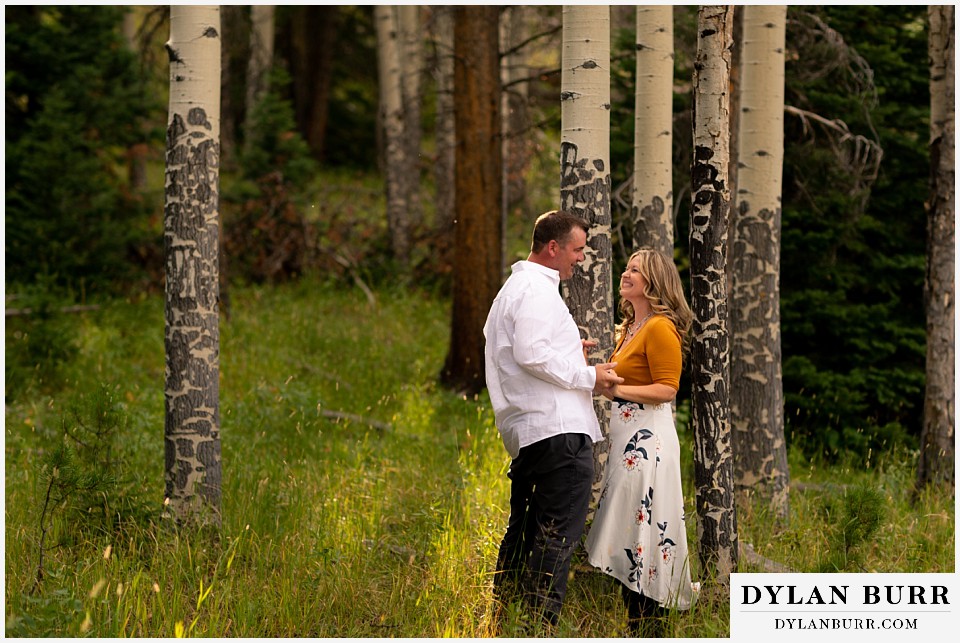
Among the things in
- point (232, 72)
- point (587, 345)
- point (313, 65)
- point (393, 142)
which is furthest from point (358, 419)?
point (232, 72)

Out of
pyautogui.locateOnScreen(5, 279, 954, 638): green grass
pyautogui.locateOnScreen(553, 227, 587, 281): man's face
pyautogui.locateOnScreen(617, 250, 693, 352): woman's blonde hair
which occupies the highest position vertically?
pyautogui.locateOnScreen(553, 227, 587, 281): man's face

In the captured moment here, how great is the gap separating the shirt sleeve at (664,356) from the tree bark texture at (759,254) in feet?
8.50

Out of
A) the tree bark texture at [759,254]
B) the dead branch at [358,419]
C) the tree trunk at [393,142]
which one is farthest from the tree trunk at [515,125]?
the tree bark texture at [759,254]

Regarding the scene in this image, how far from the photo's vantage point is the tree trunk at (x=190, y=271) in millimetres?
5355

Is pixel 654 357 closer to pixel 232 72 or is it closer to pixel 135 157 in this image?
pixel 135 157

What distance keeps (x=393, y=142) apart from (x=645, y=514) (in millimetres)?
10261

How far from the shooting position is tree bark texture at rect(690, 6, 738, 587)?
4.61 meters

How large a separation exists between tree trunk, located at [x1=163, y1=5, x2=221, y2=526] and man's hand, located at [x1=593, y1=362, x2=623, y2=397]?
97.7 inches

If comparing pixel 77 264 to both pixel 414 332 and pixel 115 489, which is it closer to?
pixel 414 332

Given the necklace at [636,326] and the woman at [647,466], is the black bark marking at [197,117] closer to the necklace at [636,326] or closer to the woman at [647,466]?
the woman at [647,466]

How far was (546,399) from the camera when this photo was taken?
14.1ft

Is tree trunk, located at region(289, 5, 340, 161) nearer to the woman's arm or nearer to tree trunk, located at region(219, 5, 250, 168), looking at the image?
tree trunk, located at region(219, 5, 250, 168)

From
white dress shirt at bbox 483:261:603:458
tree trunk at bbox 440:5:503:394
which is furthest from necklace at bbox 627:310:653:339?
tree trunk at bbox 440:5:503:394

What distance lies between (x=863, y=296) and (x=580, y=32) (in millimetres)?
4987
